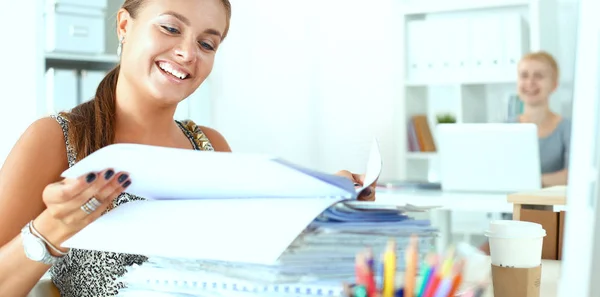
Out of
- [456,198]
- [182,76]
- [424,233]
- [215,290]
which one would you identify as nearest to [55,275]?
[182,76]

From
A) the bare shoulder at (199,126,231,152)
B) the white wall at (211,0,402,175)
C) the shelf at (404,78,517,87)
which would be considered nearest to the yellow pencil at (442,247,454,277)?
the bare shoulder at (199,126,231,152)

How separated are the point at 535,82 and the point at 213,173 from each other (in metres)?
4.21

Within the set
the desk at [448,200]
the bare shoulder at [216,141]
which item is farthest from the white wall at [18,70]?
the bare shoulder at [216,141]

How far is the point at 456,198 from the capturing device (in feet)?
11.1

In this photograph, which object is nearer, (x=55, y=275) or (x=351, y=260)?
(x=351, y=260)

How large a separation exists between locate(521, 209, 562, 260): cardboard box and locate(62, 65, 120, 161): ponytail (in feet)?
2.38

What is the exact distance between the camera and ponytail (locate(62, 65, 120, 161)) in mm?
1173

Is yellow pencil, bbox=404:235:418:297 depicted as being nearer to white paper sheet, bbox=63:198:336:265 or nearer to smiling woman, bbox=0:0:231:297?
white paper sheet, bbox=63:198:336:265

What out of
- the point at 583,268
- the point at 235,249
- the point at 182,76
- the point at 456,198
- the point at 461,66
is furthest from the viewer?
the point at 461,66

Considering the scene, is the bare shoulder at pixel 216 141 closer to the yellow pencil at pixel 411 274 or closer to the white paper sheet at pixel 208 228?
the white paper sheet at pixel 208 228

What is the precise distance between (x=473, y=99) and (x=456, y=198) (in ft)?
5.58

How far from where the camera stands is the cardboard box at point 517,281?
739 millimetres

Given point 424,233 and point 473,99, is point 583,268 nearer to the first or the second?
point 424,233

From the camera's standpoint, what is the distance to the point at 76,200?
2.04 feet
